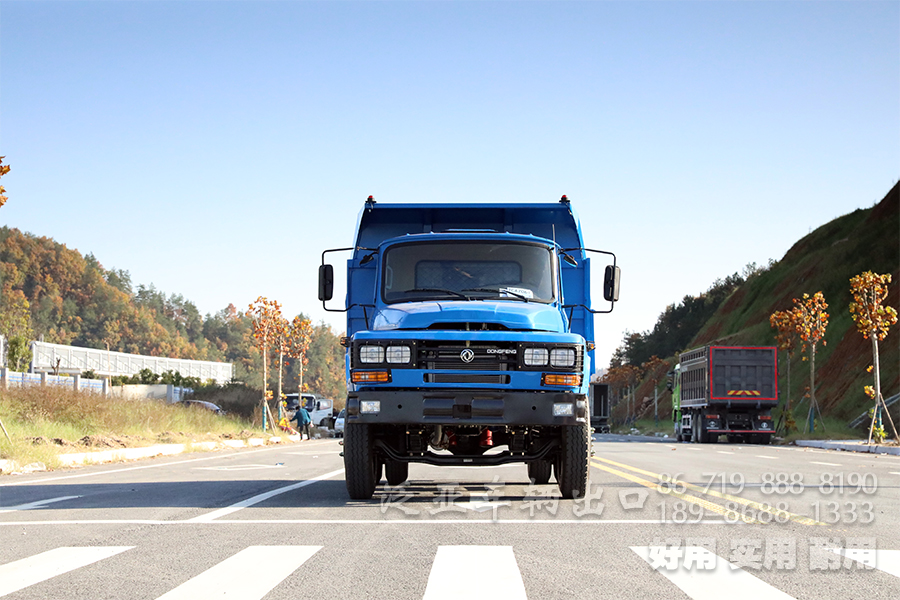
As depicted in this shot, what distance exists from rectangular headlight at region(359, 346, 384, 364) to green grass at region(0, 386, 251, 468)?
32.8ft

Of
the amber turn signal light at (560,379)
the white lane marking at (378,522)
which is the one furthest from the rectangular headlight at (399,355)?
the white lane marking at (378,522)

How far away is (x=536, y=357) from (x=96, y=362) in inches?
4036

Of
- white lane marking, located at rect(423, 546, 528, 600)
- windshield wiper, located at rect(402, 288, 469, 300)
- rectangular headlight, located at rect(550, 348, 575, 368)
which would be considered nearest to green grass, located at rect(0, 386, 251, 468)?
windshield wiper, located at rect(402, 288, 469, 300)

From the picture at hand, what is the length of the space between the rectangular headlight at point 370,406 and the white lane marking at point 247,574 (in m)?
2.60

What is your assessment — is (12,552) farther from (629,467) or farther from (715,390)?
(715,390)

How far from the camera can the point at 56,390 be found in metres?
25.8

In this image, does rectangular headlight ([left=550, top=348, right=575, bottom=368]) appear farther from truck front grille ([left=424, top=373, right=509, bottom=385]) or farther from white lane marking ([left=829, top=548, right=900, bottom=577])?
white lane marking ([left=829, top=548, right=900, bottom=577])

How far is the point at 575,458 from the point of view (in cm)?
1078

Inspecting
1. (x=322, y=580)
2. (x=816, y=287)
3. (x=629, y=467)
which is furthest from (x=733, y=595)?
(x=816, y=287)

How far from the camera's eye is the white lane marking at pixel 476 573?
593 cm

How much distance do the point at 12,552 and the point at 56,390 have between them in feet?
63.7

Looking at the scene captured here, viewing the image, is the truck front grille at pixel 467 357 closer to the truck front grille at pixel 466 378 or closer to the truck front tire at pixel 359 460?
the truck front grille at pixel 466 378

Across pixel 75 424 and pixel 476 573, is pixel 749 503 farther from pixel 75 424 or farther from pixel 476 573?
pixel 75 424

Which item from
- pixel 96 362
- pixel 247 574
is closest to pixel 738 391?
pixel 247 574
